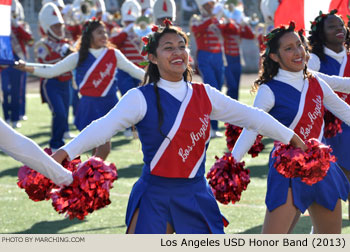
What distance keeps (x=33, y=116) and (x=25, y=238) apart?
454 inches

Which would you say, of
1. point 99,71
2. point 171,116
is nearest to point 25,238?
point 171,116

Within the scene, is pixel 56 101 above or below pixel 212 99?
below

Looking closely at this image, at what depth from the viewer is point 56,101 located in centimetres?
1005

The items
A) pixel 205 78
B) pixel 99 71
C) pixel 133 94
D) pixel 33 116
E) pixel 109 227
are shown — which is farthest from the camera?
pixel 33 116

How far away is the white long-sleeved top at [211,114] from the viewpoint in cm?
372

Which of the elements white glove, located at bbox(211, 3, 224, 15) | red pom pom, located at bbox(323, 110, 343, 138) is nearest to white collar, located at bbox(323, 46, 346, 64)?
red pom pom, located at bbox(323, 110, 343, 138)

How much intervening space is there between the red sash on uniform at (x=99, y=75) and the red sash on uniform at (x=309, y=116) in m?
3.61

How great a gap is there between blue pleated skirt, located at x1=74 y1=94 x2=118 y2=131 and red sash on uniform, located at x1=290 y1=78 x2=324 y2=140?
3.53 m

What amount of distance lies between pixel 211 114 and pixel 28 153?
98 cm

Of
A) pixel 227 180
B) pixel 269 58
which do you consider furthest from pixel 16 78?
pixel 227 180

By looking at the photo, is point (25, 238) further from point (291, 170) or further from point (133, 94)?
point (291, 170)

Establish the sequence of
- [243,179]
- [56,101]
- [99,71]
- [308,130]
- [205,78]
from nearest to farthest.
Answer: [243,179], [308,130], [99,71], [56,101], [205,78]

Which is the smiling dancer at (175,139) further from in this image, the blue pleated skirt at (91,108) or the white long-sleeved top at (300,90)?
the blue pleated skirt at (91,108)

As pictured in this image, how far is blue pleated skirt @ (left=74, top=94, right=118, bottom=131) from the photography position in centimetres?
770
